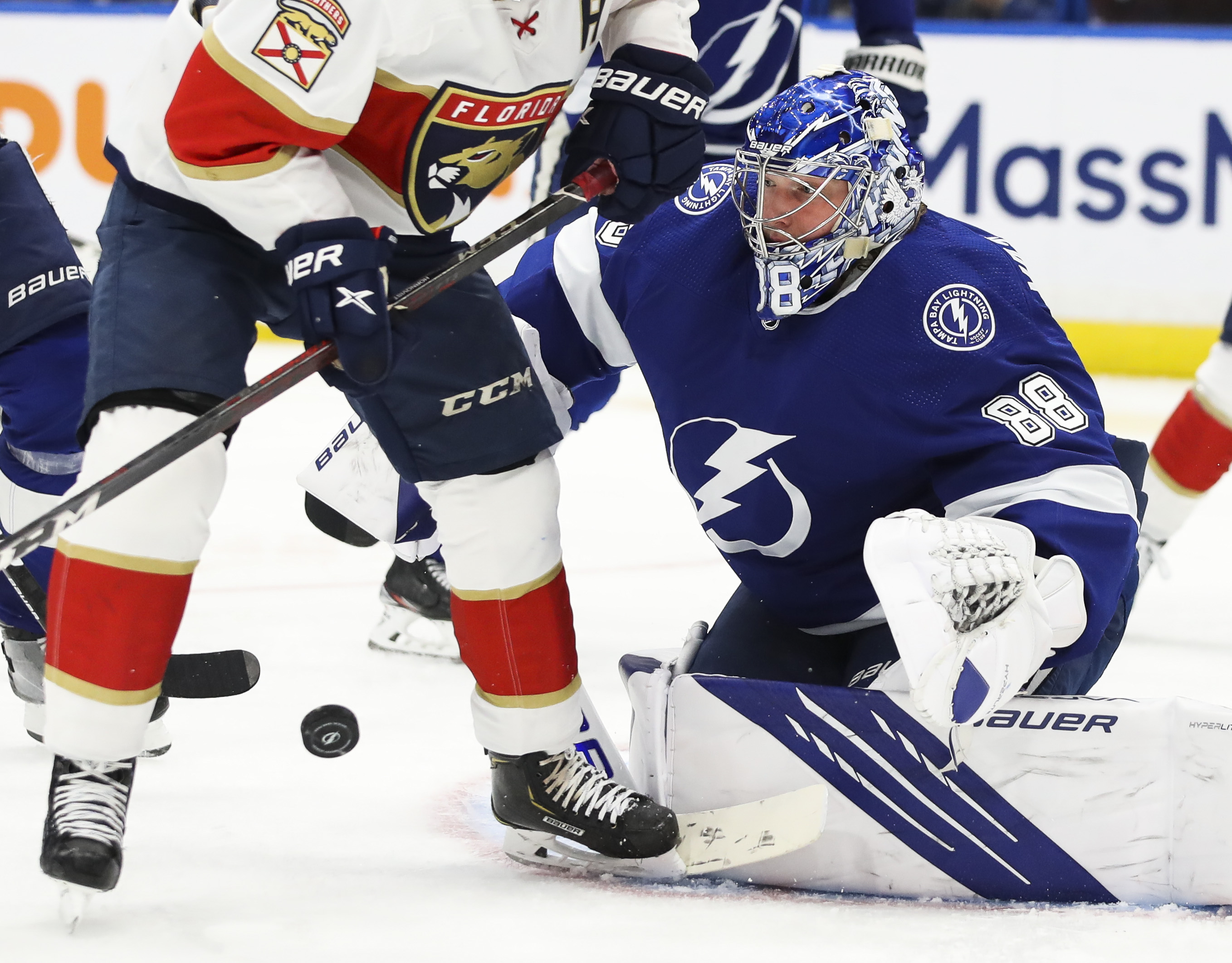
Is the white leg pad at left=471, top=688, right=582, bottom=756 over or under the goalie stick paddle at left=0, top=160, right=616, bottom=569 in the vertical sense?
under

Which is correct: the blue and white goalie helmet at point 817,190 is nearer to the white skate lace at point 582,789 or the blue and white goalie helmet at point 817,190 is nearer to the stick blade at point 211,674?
the white skate lace at point 582,789

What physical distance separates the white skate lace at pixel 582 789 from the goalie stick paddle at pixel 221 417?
49 cm

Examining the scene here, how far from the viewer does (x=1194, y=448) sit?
10.1ft

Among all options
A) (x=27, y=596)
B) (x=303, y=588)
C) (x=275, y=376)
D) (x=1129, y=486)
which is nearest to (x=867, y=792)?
(x=1129, y=486)

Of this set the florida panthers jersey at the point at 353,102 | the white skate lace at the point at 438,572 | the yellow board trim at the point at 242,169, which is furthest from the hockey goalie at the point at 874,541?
the white skate lace at the point at 438,572

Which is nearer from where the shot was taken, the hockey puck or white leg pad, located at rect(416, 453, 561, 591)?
white leg pad, located at rect(416, 453, 561, 591)

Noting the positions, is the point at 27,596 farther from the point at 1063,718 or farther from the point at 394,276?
the point at 1063,718

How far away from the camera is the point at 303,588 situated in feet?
10.00

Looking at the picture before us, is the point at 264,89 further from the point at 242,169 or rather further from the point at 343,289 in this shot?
the point at 343,289

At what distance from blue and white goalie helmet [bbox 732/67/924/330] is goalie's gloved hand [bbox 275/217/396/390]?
50 cm

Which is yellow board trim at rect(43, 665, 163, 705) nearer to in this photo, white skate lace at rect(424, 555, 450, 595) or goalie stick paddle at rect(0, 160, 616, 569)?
goalie stick paddle at rect(0, 160, 616, 569)

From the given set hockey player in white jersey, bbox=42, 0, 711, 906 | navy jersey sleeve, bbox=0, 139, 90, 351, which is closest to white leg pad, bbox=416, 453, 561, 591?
hockey player in white jersey, bbox=42, 0, 711, 906

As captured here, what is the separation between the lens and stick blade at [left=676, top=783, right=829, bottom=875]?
5.57 feet

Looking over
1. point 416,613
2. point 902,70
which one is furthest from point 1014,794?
point 902,70
